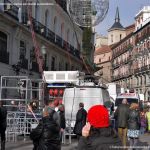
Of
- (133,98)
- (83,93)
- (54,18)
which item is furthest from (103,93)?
(54,18)

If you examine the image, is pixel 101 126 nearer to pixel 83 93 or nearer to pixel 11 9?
pixel 83 93

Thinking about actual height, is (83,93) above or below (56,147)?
above

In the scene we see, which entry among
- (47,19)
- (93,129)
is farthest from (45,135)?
(47,19)

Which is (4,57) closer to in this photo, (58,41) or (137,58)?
(58,41)

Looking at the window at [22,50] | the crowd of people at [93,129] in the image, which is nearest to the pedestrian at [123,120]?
the crowd of people at [93,129]

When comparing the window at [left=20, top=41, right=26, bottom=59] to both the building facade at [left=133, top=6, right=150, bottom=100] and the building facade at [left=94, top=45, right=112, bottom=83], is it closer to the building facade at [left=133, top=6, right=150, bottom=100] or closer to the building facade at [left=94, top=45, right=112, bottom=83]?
the building facade at [left=133, top=6, right=150, bottom=100]

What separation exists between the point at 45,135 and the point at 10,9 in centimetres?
2181

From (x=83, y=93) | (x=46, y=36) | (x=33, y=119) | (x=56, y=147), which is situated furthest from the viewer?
(x=46, y=36)

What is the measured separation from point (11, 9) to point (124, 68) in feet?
243

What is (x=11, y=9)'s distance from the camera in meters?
28.9

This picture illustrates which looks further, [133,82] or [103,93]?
[133,82]

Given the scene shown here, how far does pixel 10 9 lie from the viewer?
2873 centimetres

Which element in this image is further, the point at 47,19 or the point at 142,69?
the point at 142,69

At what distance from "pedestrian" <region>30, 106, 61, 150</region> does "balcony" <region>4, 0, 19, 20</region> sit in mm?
19953
